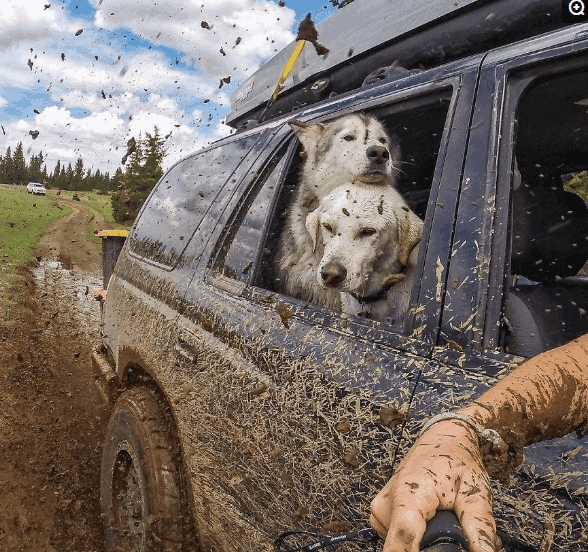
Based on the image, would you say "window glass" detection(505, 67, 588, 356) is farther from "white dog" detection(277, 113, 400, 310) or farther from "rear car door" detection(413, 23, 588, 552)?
"white dog" detection(277, 113, 400, 310)

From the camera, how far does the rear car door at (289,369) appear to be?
1.21m

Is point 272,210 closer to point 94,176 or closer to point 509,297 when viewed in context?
point 509,297

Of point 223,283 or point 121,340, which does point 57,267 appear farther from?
point 223,283

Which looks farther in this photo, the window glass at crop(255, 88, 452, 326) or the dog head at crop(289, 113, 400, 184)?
the dog head at crop(289, 113, 400, 184)

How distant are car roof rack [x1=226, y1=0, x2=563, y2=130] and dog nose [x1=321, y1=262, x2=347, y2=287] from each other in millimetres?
802

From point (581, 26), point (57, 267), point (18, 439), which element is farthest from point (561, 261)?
point (57, 267)

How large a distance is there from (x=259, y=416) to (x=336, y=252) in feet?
2.85

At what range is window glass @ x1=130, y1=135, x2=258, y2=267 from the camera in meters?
2.53

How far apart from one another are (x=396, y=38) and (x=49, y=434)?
3833 millimetres

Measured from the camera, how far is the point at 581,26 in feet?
Answer: 4.20

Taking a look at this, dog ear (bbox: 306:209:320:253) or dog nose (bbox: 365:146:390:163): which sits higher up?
dog nose (bbox: 365:146:390:163)

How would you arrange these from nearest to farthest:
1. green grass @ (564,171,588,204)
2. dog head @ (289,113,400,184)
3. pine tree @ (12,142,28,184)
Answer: dog head @ (289,113,400,184), green grass @ (564,171,588,204), pine tree @ (12,142,28,184)

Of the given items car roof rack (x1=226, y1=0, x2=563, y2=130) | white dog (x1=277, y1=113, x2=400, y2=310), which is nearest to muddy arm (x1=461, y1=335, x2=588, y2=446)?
white dog (x1=277, y1=113, x2=400, y2=310)

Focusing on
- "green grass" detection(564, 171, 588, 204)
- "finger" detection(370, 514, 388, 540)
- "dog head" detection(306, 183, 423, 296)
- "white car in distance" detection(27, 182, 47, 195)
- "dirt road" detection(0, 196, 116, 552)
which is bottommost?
"dirt road" detection(0, 196, 116, 552)
